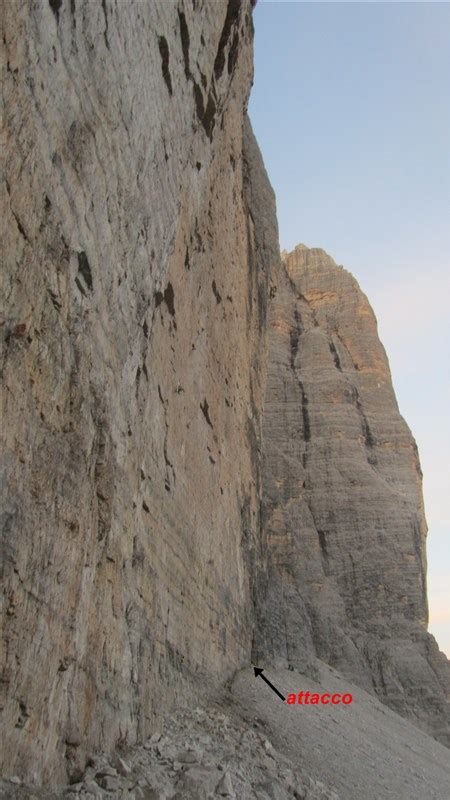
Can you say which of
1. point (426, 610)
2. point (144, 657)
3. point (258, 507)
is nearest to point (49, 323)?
point (144, 657)

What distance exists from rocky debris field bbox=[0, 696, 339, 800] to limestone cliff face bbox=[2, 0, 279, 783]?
26 cm

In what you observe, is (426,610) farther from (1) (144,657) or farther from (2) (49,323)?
(2) (49,323)

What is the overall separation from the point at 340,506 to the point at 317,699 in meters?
16.2

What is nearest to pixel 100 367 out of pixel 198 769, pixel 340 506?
pixel 198 769

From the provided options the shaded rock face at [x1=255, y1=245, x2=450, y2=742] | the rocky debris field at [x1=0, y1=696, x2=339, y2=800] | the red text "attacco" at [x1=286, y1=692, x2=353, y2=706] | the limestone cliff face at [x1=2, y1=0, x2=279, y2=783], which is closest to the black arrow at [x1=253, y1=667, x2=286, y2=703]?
the red text "attacco" at [x1=286, y1=692, x2=353, y2=706]

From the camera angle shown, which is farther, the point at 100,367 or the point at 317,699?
the point at 317,699

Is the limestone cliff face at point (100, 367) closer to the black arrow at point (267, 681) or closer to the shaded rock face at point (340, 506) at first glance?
the black arrow at point (267, 681)

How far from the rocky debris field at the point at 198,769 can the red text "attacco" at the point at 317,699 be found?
4.88m

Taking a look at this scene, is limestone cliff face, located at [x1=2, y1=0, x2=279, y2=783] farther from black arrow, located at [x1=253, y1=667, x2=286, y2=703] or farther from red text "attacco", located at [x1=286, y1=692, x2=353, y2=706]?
red text "attacco", located at [x1=286, y1=692, x2=353, y2=706]

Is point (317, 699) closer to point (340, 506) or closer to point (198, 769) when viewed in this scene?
point (198, 769)

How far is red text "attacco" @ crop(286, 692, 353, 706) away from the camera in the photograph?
19.0 metres

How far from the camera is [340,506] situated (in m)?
36.3

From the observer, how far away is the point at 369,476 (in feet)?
121

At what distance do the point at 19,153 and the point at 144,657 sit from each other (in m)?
6.68
